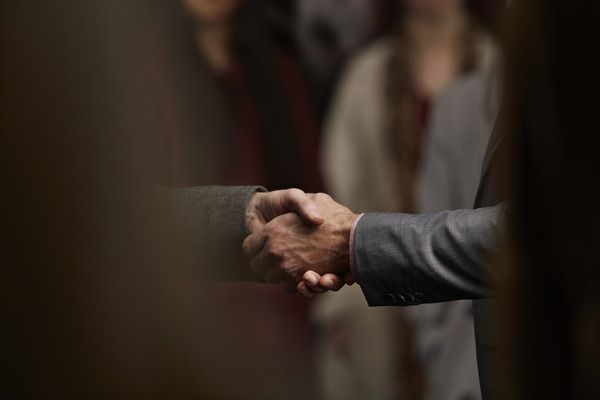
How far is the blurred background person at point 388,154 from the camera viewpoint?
4.09 m

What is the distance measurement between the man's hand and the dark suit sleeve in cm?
1

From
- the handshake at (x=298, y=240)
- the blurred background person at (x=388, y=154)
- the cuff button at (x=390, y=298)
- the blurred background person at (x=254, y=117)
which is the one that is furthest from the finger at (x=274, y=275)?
the blurred background person at (x=388, y=154)

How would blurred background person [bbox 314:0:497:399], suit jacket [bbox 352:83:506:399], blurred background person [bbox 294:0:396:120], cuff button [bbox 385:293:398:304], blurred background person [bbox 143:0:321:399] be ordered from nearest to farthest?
suit jacket [bbox 352:83:506:399], cuff button [bbox 385:293:398:304], blurred background person [bbox 143:0:321:399], blurred background person [bbox 314:0:497:399], blurred background person [bbox 294:0:396:120]

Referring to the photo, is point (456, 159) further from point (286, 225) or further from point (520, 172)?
point (520, 172)

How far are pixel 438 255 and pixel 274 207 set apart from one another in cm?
34

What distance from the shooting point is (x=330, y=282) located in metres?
1.95

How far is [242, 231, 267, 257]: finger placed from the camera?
1999 mm

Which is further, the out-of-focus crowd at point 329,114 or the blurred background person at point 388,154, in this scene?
the blurred background person at point 388,154

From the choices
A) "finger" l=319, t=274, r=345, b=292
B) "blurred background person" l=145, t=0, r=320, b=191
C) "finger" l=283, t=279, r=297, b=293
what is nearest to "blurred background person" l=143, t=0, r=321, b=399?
"blurred background person" l=145, t=0, r=320, b=191

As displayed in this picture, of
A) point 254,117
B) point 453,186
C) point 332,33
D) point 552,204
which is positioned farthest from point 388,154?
point 552,204

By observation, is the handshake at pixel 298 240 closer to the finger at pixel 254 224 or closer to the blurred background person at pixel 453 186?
the finger at pixel 254 224

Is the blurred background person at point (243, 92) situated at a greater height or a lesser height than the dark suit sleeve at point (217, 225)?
greater

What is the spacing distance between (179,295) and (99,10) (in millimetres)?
347

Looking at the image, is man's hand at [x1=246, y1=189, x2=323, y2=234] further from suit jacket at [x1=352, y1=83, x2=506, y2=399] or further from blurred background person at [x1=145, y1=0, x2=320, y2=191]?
blurred background person at [x1=145, y1=0, x2=320, y2=191]
